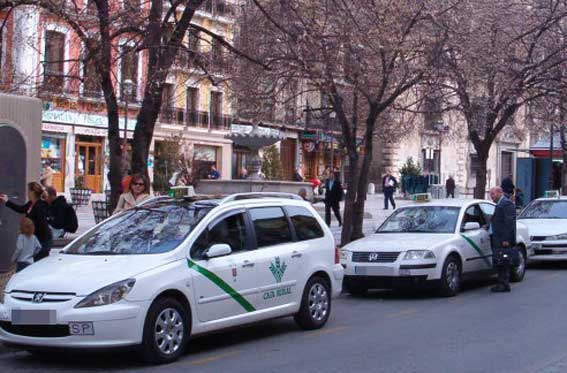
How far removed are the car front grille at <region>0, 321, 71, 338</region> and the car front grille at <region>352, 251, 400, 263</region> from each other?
6.69m

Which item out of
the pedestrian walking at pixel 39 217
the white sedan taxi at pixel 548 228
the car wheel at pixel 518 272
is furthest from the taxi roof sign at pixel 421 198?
the pedestrian walking at pixel 39 217

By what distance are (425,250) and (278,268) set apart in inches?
160

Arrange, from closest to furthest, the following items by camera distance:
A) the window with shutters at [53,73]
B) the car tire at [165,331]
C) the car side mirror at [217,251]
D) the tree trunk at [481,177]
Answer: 1. the car tire at [165,331]
2. the car side mirror at [217,251]
3. the window with shutters at [53,73]
4. the tree trunk at [481,177]

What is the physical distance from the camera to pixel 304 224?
11484 mm

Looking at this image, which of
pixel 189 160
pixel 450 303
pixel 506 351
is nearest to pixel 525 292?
pixel 450 303

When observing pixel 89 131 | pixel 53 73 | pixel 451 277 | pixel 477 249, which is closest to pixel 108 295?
pixel 451 277

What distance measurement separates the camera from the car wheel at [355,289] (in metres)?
14.5

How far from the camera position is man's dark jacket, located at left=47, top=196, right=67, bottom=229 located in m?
12.9

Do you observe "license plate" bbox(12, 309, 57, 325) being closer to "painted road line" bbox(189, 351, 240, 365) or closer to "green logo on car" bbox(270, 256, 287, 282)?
"painted road line" bbox(189, 351, 240, 365)

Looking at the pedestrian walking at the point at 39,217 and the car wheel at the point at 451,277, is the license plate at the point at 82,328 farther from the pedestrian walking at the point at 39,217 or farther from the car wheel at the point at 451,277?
the car wheel at the point at 451,277

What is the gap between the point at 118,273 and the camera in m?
8.77

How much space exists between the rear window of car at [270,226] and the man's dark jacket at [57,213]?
141 inches

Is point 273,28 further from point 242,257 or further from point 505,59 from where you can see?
point 242,257

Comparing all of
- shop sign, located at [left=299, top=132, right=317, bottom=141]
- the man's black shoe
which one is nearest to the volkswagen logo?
the man's black shoe
